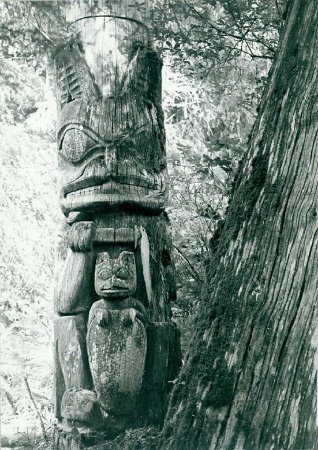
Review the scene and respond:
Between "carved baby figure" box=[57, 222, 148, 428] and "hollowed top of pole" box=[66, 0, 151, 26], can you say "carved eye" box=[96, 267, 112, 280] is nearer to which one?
"carved baby figure" box=[57, 222, 148, 428]

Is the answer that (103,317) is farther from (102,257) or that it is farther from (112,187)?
(112,187)

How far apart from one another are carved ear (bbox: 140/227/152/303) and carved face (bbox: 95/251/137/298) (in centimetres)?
9

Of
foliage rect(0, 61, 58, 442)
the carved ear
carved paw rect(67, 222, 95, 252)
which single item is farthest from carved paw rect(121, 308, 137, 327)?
foliage rect(0, 61, 58, 442)

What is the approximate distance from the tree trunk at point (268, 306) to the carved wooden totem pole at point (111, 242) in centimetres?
137

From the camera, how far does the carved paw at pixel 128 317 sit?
4.54 meters

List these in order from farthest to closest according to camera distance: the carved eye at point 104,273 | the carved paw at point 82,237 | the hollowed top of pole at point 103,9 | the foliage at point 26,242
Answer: the foliage at point 26,242, the hollowed top of pole at point 103,9, the carved paw at point 82,237, the carved eye at point 104,273

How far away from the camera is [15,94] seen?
1129 cm

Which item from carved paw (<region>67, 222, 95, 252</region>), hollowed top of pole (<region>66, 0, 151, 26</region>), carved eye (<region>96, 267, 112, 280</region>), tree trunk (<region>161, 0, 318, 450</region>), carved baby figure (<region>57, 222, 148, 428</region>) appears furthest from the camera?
hollowed top of pole (<region>66, 0, 151, 26</region>)

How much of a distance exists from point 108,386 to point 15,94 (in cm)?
767

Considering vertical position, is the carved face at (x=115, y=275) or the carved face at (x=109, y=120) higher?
the carved face at (x=109, y=120)

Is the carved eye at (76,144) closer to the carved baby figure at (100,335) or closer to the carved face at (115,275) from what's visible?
the carved baby figure at (100,335)

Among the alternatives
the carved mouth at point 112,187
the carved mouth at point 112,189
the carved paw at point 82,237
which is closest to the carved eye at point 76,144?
the carved mouth at point 112,187

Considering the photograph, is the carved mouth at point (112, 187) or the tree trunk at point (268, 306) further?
the carved mouth at point (112, 187)

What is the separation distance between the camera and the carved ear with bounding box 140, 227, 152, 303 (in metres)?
4.77
